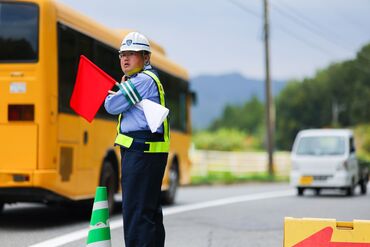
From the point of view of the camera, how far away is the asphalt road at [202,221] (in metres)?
10.0

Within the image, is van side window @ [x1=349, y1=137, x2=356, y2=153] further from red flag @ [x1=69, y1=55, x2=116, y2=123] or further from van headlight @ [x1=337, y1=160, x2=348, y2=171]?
red flag @ [x1=69, y1=55, x2=116, y2=123]

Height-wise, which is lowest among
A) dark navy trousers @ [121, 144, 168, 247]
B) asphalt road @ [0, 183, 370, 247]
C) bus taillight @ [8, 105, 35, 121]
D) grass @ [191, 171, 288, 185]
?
asphalt road @ [0, 183, 370, 247]

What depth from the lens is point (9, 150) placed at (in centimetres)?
1088

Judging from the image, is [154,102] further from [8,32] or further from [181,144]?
[181,144]

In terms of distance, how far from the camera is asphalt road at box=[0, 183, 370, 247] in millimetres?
10023

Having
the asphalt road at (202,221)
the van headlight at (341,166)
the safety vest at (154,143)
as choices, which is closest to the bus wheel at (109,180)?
the asphalt road at (202,221)

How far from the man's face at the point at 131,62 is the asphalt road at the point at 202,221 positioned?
129 inches

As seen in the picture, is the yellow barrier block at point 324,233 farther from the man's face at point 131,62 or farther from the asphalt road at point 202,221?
the asphalt road at point 202,221

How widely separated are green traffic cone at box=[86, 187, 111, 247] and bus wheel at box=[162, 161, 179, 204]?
9698 mm

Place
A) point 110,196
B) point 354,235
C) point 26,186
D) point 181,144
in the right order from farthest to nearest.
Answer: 1. point 181,144
2. point 110,196
3. point 26,186
4. point 354,235

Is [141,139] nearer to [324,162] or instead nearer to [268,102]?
Result: [324,162]

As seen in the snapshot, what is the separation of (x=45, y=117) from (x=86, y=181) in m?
1.79

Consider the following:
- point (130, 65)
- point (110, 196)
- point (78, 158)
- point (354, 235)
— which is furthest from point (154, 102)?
point (110, 196)

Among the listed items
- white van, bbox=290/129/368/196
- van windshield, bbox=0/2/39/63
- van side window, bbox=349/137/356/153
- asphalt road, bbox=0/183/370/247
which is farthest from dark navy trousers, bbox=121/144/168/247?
van side window, bbox=349/137/356/153
